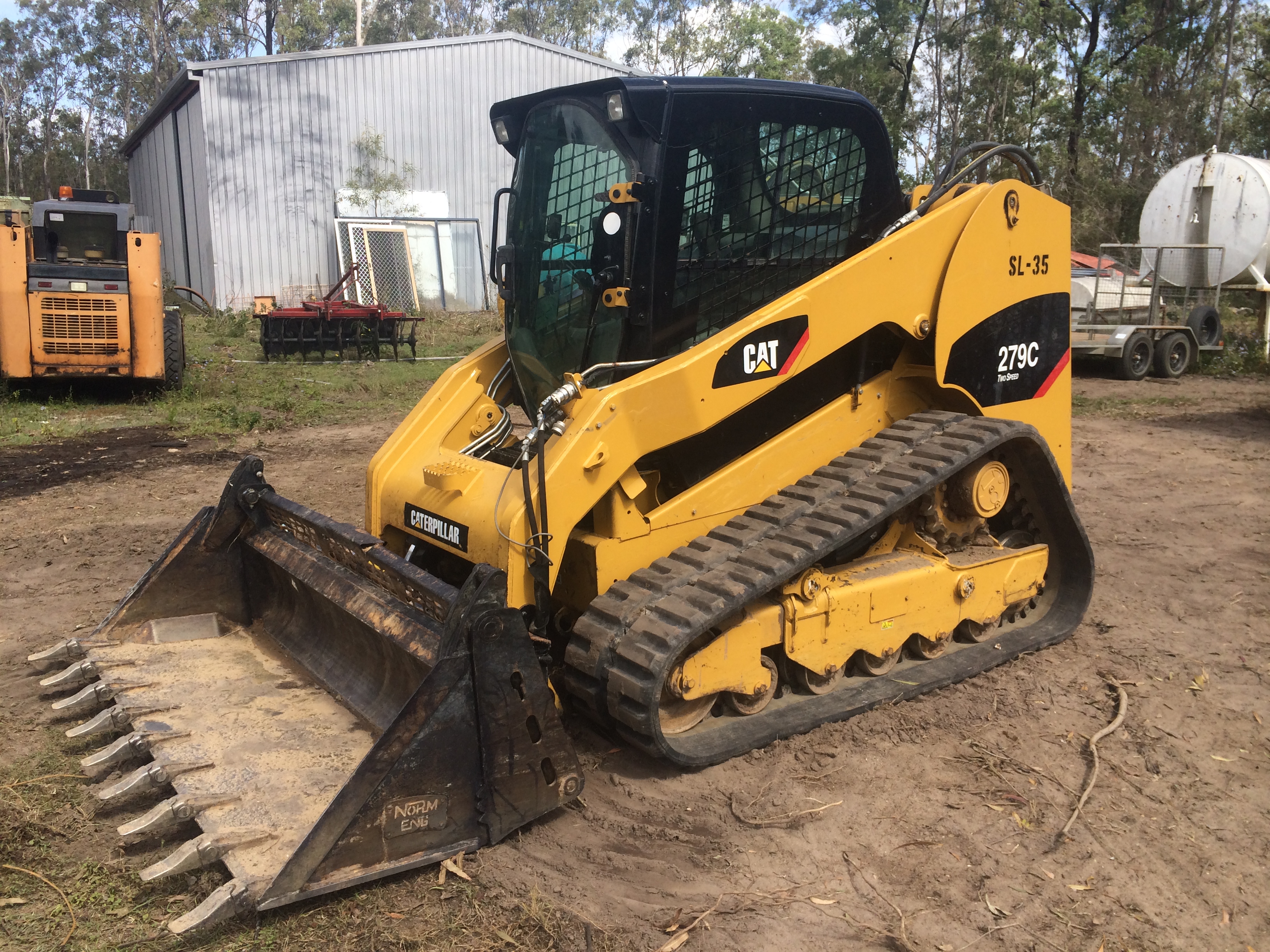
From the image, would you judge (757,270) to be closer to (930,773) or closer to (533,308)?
(533,308)

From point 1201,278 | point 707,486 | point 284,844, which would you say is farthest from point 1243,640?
point 1201,278

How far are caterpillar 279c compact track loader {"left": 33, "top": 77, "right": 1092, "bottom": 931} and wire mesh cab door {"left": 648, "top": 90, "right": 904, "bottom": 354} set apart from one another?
0.04 ft

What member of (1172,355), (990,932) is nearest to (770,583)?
(990,932)

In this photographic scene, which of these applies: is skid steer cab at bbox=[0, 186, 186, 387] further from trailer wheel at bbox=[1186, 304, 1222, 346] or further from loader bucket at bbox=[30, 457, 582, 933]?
trailer wheel at bbox=[1186, 304, 1222, 346]

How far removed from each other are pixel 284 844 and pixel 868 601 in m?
2.40

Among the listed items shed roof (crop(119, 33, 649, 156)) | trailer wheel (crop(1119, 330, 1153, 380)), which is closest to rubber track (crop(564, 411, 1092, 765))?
trailer wheel (crop(1119, 330, 1153, 380))

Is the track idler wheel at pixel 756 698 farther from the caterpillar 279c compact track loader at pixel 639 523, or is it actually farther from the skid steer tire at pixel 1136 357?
the skid steer tire at pixel 1136 357

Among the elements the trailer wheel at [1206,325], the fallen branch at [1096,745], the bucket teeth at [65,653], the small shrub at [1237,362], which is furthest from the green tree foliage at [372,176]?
the fallen branch at [1096,745]

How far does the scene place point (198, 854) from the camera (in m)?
2.86

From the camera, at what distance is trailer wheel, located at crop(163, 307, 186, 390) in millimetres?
12031

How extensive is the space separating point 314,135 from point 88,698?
1952 cm

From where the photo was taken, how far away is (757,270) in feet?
14.0

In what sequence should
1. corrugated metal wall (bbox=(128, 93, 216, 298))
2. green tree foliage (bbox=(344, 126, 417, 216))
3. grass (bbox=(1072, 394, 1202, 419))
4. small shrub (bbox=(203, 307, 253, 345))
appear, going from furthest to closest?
green tree foliage (bbox=(344, 126, 417, 216)) < corrugated metal wall (bbox=(128, 93, 216, 298)) < small shrub (bbox=(203, 307, 253, 345)) < grass (bbox=(1072, 394, 1202, 419))

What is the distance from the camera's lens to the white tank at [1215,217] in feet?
53.6
